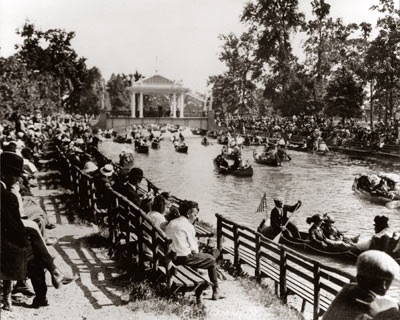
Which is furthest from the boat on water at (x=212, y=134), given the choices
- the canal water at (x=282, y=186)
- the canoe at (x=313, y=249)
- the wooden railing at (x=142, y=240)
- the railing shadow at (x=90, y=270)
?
the railing shadow at (x=90, y=270)

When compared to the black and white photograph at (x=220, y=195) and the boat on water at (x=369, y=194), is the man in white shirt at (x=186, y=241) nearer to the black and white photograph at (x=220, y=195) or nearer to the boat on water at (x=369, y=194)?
the black and white photograph at (x=220, y=195)

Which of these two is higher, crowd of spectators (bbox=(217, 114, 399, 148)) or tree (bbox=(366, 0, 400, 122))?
tree (bbox=(366, 0, 400, 122))

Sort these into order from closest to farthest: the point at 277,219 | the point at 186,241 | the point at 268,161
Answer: the point at 186,241 < the point at 277,219 < the point at 268,161

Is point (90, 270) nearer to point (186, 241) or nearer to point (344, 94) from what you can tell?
point (186, 241)

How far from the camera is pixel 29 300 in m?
6.92

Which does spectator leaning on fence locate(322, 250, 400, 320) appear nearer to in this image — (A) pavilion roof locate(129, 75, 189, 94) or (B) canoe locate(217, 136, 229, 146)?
(B) canoe locate(217, 136, 229, 146)

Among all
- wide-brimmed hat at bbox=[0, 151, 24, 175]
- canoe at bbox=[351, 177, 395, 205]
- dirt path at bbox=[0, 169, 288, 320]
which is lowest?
canoe at bbox=[351, 177, 395, 205]

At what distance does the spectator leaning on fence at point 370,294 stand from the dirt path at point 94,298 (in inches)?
141

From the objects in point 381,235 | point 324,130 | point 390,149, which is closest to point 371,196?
point 381,235

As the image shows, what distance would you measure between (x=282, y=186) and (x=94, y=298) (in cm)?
2326

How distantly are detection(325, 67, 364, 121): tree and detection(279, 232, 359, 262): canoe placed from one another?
3420 centimetres

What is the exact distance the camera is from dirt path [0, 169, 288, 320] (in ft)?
21.6

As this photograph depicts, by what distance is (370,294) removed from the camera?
11.1 feet

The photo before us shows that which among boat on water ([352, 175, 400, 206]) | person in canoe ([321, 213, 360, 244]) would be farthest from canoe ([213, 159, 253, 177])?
person in canoe ([321, 213, 360, 244])
